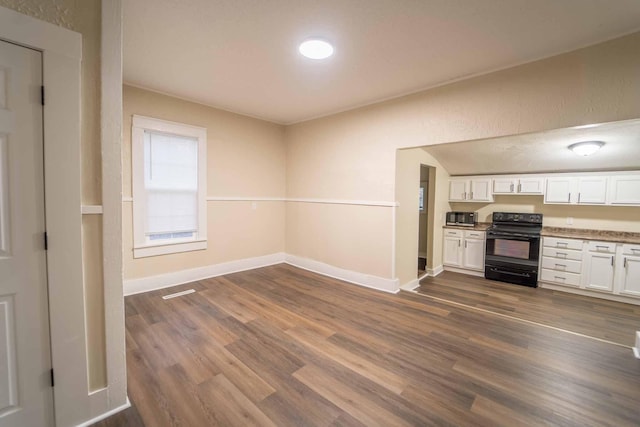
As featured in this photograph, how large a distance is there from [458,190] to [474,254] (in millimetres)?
1255

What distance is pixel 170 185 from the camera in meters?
3.62

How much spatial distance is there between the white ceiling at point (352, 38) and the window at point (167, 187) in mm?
656

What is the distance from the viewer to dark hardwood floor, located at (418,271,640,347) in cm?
283

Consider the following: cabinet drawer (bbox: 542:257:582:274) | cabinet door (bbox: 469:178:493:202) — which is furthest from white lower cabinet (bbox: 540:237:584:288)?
cabinet door (bbox: 469:178:493:202)

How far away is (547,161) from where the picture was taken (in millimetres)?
4012

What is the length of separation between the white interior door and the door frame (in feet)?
0.12

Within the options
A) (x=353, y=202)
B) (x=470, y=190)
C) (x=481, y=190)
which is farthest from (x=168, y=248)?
(x=481, y=190)

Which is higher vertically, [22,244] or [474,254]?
[22,244]

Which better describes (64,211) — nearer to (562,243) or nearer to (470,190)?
(470,190)

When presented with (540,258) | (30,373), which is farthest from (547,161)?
(30,373)

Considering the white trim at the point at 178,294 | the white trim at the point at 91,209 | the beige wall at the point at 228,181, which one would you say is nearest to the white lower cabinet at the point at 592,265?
the beige wall at the point at 228,181

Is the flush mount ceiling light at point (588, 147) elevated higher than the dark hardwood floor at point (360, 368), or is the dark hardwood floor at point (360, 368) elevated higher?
the flush mount ceiling light at point (588, 147)

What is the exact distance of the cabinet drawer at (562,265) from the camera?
3.85 meters

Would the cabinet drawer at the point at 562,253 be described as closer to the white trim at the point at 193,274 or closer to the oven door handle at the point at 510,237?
the oven door handle at the point at 510,237
